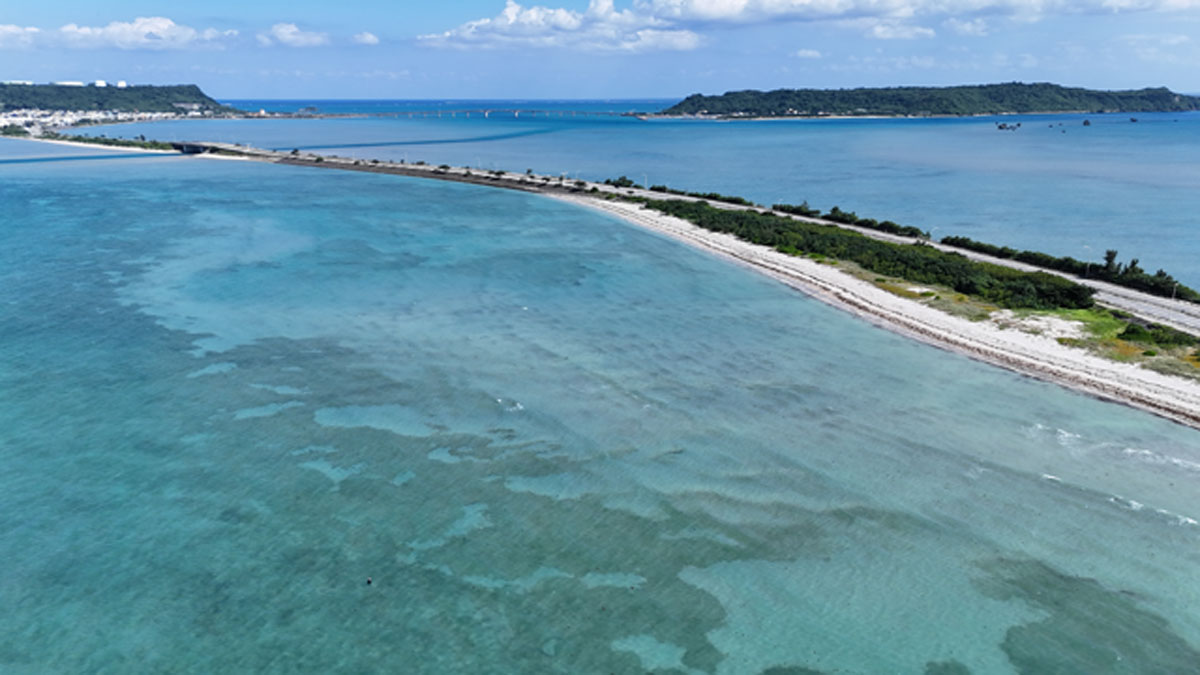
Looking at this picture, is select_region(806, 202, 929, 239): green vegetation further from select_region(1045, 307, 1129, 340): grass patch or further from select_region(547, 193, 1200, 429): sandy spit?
select_region(1045, 307, 1129, 340): grass patch

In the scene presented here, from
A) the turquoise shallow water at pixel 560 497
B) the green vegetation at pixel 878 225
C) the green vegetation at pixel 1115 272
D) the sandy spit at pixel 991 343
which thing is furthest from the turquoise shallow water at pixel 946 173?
the turquoise shallow water at pixel 560 497

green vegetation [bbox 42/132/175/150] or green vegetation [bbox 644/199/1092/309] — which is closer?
green vegetation [bbox 644/199/1092/309]

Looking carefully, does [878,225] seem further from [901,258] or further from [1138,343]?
[1138,343]

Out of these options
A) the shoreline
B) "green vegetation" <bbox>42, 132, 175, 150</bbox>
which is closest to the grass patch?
the shoreline

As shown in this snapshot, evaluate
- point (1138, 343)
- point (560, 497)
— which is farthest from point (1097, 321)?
point (560, 497)

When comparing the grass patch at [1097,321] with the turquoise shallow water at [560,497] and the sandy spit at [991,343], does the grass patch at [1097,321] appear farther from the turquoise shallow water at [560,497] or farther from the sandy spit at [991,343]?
the turquoise shallow water at [560,497]

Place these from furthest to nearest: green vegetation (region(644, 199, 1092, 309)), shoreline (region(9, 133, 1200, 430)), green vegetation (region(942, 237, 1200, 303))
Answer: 1. green vegetation (region(942, 237, 1200, 303))
2. green vegetation (region(644, 199, 1092, 309))
3. shoreline (region(9, 133, 1200, 430))
